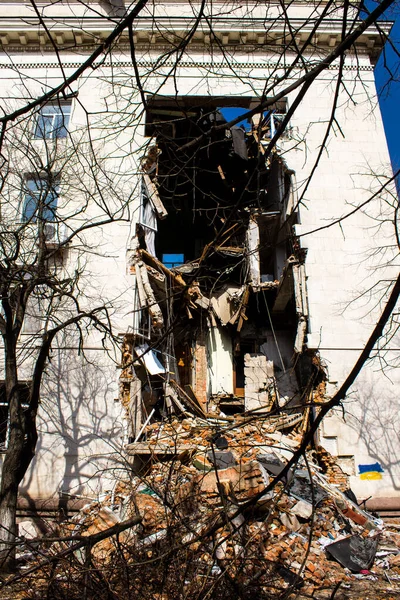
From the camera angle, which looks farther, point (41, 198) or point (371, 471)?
point (371, 471)

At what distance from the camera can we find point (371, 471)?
9.33 m

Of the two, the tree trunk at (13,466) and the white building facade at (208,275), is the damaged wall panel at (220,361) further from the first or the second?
the tree trunk at (13,466)

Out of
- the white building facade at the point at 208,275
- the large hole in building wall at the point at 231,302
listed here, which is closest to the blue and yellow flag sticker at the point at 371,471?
the white building facade at the point at 208,275

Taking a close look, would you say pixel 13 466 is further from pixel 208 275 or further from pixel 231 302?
pixel 231 302

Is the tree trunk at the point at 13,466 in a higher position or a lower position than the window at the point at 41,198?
lower

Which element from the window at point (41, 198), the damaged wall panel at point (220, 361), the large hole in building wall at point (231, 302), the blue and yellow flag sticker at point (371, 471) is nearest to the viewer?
the window at point (41, 198)

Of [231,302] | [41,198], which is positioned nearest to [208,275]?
[41,198]

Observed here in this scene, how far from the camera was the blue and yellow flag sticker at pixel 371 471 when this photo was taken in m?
9.29

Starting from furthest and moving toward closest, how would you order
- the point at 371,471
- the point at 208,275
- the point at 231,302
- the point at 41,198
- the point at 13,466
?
the point at 231,302, the point at 371,471, the point at 208,275, the point at 41,198, the point at 13,466

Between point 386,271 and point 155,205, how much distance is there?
643 centimetres

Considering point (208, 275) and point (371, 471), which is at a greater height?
point (208, 275)

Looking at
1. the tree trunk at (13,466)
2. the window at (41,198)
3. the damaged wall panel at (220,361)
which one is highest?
the window at (41,198)

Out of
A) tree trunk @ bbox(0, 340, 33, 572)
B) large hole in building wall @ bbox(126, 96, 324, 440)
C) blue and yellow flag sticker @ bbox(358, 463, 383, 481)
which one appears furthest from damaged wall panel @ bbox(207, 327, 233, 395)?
tree trunk @ bbox(0, 340, 33, 572)

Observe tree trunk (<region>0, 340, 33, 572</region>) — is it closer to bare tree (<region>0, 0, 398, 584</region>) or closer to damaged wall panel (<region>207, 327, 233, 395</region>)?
bare tree (<region>0, 0, 398, 584</region>)
